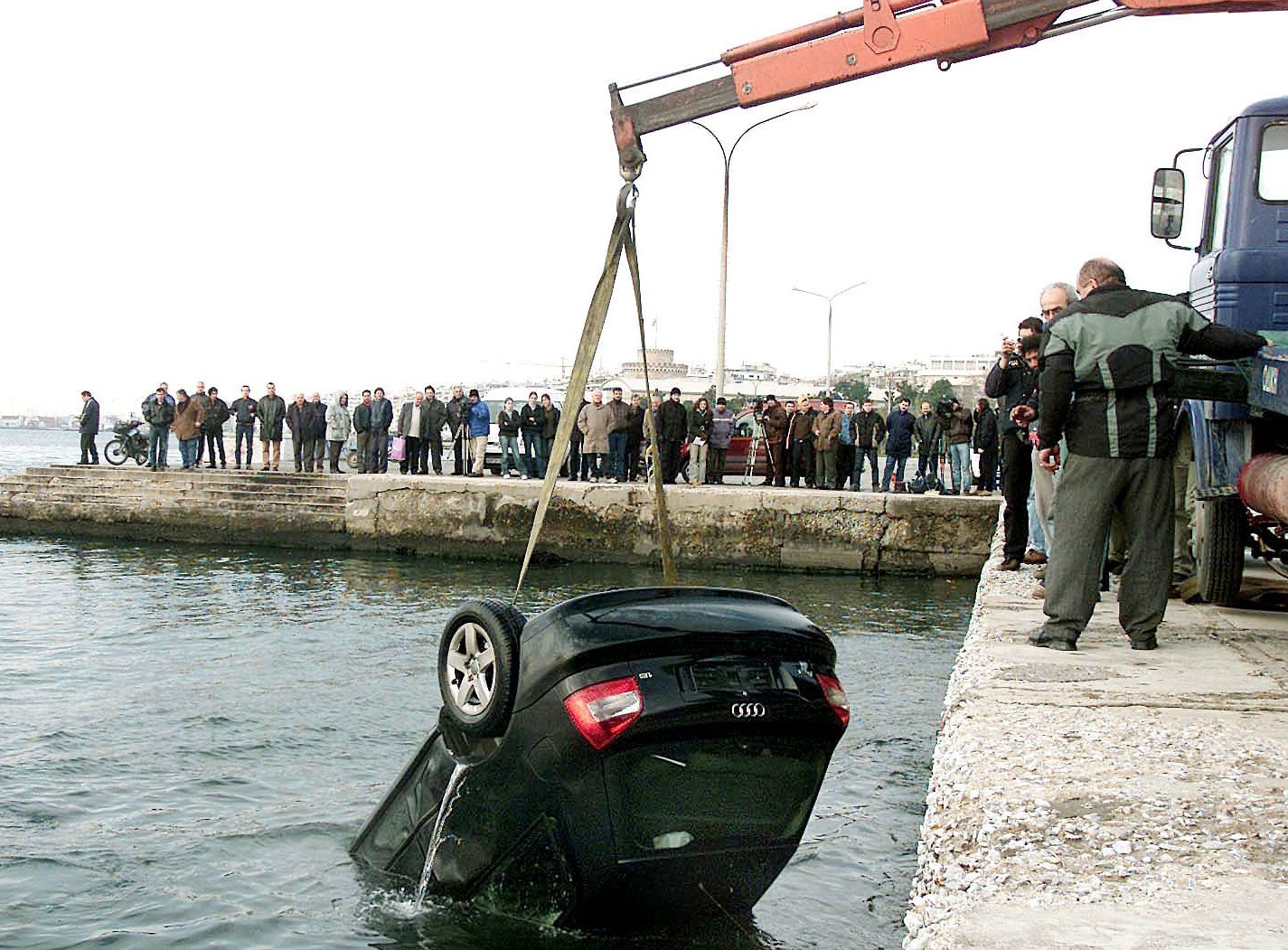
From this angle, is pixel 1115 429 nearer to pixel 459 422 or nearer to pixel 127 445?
pixel 459 422

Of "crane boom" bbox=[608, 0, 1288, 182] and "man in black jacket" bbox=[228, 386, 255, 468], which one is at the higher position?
"crane boom" bbox=[608, 0, 1288, 182]

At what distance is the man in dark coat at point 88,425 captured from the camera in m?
28.2

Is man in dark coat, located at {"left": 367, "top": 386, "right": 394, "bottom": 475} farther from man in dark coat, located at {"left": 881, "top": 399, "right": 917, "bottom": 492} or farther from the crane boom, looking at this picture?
the crane boom

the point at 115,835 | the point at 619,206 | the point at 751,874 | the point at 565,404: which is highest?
the point at 619,206

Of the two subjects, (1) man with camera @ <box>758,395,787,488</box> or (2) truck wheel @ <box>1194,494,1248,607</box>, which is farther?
(1) man with camera @ <box>758,395,787,488</box>

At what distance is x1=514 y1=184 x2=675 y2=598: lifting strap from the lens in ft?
17.3

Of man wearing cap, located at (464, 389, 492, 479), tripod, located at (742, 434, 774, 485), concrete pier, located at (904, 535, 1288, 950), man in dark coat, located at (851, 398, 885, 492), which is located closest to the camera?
concrete pier, located at (904, 535, 1288, 950)

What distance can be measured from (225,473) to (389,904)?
20.3 metres

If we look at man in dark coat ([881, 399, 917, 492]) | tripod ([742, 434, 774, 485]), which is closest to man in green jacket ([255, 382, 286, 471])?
tripod ([742, 434, 774, 485])

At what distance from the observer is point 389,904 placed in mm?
5367

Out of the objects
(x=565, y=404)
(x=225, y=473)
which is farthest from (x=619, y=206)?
(x=225, y=473)

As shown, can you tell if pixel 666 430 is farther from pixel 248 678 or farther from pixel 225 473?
pixel 248 678

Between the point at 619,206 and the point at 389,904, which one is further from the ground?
the point at 619,206

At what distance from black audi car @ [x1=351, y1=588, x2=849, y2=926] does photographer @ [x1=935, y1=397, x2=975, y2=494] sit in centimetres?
1876
